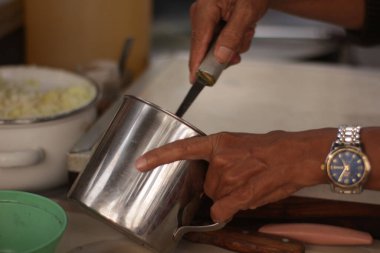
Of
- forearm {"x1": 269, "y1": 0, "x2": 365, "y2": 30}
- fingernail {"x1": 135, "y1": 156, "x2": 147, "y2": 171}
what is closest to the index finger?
fingernail {"x1": 135, "y1": 156, "x2": 147, "y2": 171}

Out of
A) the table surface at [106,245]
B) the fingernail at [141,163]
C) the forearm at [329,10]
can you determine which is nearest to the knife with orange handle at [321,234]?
the table surface at [106,245]

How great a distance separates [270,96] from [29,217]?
551mm

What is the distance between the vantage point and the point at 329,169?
69cm

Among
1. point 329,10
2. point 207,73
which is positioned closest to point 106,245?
point 207,73

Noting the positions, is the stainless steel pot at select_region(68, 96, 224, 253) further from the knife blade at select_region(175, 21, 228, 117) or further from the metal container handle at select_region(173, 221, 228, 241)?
the knife blade at select_region(175, 21, 228, 117)

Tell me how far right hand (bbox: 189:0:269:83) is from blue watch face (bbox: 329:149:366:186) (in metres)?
0.21

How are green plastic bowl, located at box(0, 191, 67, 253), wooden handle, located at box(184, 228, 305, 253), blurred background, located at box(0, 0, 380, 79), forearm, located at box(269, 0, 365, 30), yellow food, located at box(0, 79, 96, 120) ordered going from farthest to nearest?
blurred background, located at box(0, 0, 380, 79)
forearm, located at box(269, 0, 365, 30)
yellow food, located at box(0, 79, 96, 120)
wooden handle, located at box(184, 228, 305, 253)
green plastic bowl, located at box(0, 191, 67, 253)

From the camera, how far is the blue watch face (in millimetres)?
687

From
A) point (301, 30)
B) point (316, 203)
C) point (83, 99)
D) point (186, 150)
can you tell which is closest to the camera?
point (186, 150)

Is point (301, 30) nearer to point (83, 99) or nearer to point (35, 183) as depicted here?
point (83, 99)

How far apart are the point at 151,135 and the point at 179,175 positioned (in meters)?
0.06

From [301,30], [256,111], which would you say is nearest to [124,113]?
[256,111]

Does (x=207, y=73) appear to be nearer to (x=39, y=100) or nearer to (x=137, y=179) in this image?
(x=137, y=179)

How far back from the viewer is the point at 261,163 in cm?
69
